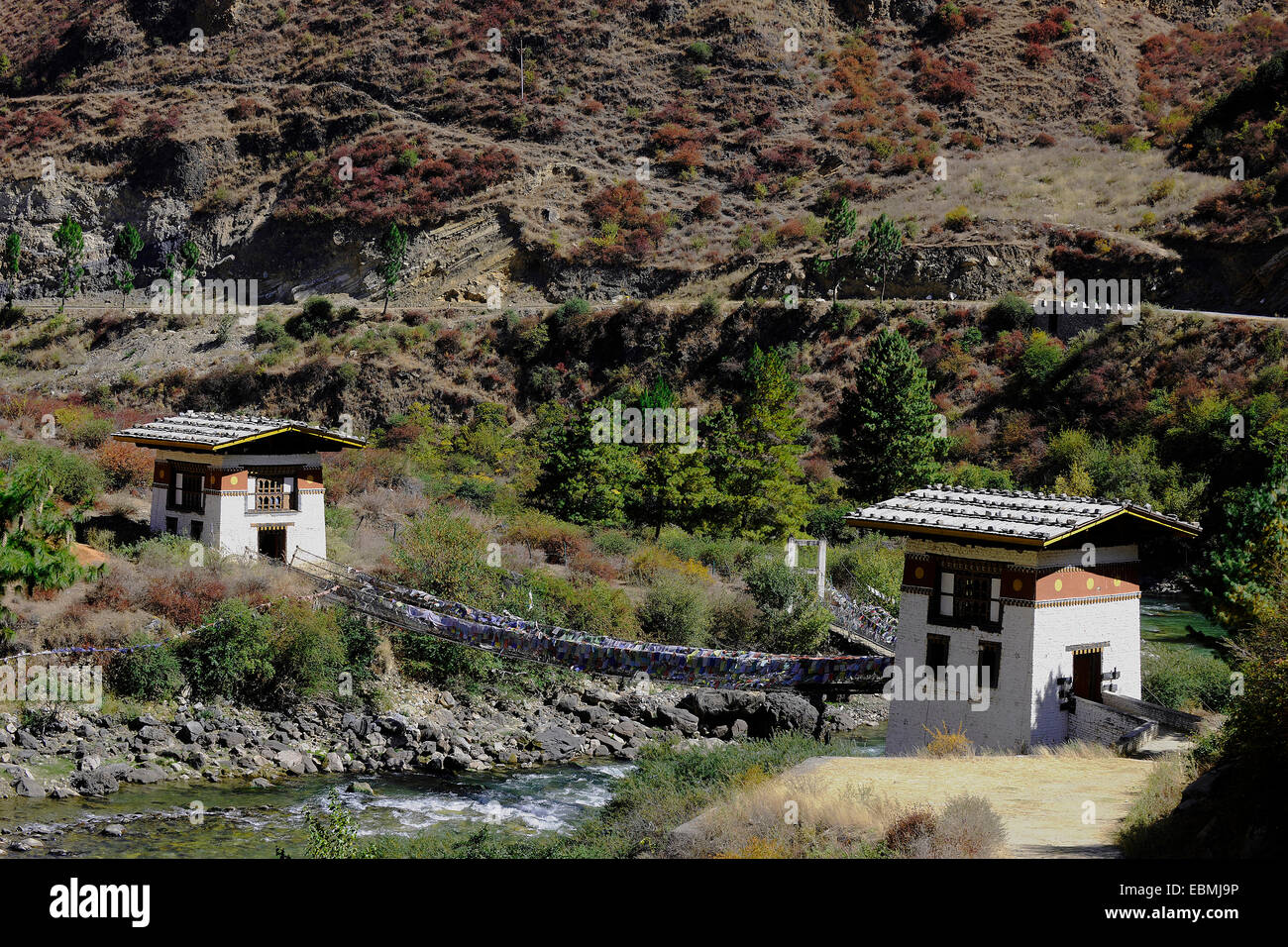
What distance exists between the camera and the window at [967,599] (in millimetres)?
22891

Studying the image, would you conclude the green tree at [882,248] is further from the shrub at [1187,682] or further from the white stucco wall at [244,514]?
the shrub at [1187,682]

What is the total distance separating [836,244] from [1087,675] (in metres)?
46.5

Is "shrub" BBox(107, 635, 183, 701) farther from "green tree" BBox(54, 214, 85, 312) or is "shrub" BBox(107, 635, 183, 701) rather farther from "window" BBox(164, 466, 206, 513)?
"green tree" BBox(54, 214, 85, 312)

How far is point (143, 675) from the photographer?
29.5 m

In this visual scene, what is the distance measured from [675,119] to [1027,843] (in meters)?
75.4

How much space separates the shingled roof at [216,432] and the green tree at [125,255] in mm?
44946

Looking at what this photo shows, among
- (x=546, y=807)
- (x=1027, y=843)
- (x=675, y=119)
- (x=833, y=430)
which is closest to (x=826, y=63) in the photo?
(x=675, y=119)

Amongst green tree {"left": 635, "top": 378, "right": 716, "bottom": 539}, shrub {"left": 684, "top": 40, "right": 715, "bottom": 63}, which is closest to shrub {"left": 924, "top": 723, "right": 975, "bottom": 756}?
green tree {"left": 635, "top": 378, "right": 716, "bottom": 539}

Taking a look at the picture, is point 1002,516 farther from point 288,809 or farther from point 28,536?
point 28,536

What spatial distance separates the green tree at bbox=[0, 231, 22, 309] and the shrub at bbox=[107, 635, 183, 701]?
56.6 metres

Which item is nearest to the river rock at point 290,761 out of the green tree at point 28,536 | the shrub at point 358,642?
the shrub at point 358,642

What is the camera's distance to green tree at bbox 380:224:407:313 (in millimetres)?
72312

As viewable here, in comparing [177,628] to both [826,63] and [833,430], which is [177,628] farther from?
[826,63]
